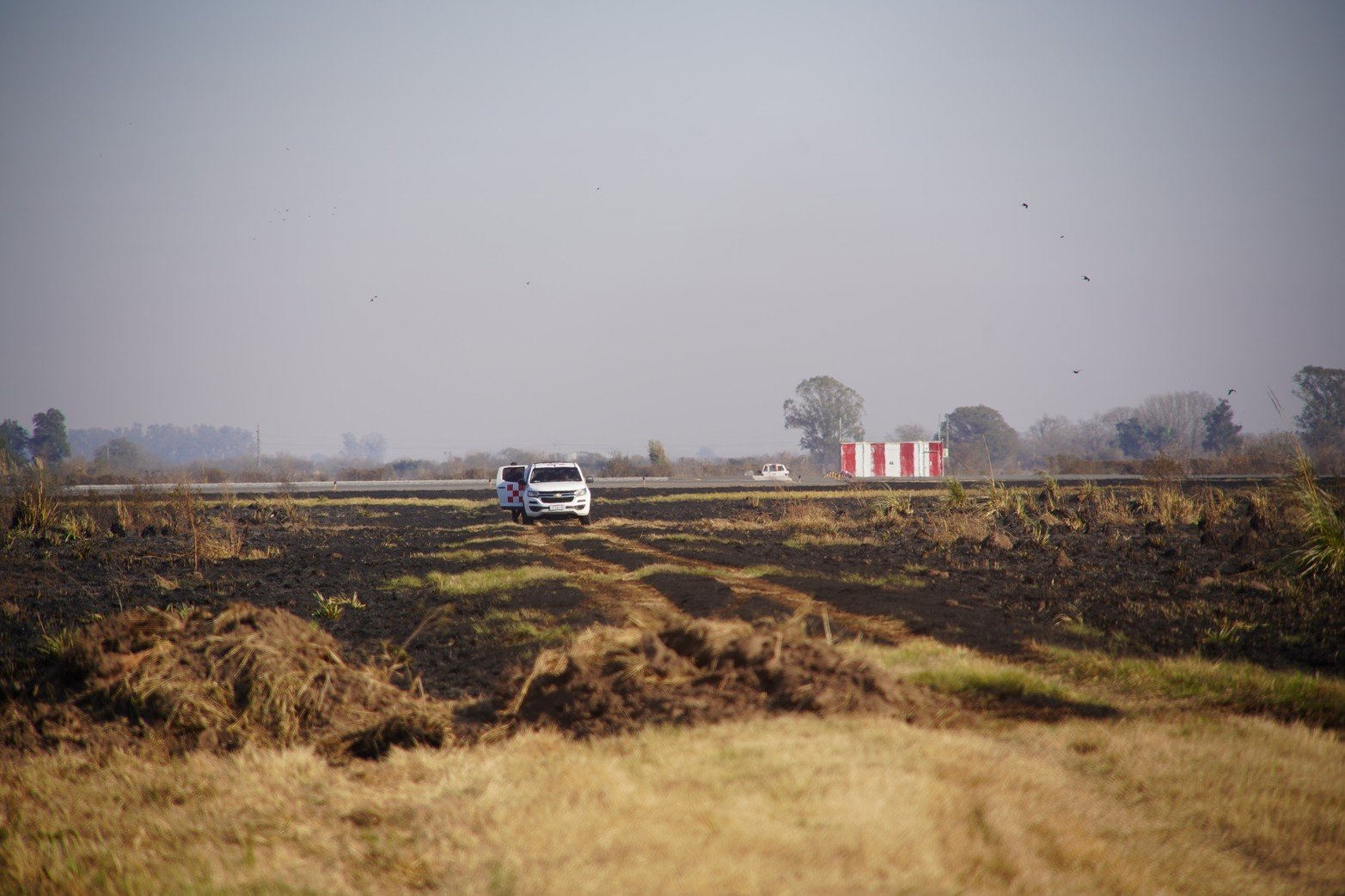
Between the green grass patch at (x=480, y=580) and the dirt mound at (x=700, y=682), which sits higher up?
the dirt mound at (x=700, y=682)

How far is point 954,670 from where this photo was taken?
27.8 ft

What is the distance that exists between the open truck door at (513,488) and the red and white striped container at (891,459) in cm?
4661

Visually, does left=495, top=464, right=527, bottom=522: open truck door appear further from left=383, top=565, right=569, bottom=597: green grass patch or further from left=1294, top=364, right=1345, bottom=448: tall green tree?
left=1294, top=364, right=1345, bottom=448: tall green tree

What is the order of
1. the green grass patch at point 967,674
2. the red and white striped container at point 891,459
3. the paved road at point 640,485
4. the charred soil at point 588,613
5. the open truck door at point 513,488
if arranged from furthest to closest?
the red and white striped container at point 891,459 → the paved road at point 640,485 → the open truck door at point 513,488 → the green grass patch at point 967,674 → the charred soil at point 588,613

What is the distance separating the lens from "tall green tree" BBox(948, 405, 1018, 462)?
124m

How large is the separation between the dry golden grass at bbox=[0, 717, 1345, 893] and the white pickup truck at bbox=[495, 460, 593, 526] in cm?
2199

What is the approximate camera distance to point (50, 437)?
397 feet

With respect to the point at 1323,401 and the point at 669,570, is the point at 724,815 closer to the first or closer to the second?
the point at 669,570

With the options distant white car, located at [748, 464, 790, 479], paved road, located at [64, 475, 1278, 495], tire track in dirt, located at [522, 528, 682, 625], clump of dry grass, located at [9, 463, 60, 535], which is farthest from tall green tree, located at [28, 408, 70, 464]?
tire track in dirt, located at [522, 528, 682, 625]

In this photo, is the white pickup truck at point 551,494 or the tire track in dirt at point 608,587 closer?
the tire track in dirt at point 608,587

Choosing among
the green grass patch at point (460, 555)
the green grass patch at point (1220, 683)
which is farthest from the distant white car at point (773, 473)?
the green grass patch at point (1220, 683)

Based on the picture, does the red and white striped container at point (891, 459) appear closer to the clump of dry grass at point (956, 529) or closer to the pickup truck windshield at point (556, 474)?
the pickup truck windshield at point (556, 474)

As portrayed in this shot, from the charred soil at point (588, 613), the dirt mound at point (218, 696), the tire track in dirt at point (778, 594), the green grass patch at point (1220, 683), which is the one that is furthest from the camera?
the tire track in dirt at point (778, 594)

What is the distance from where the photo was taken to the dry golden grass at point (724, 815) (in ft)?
14.5
